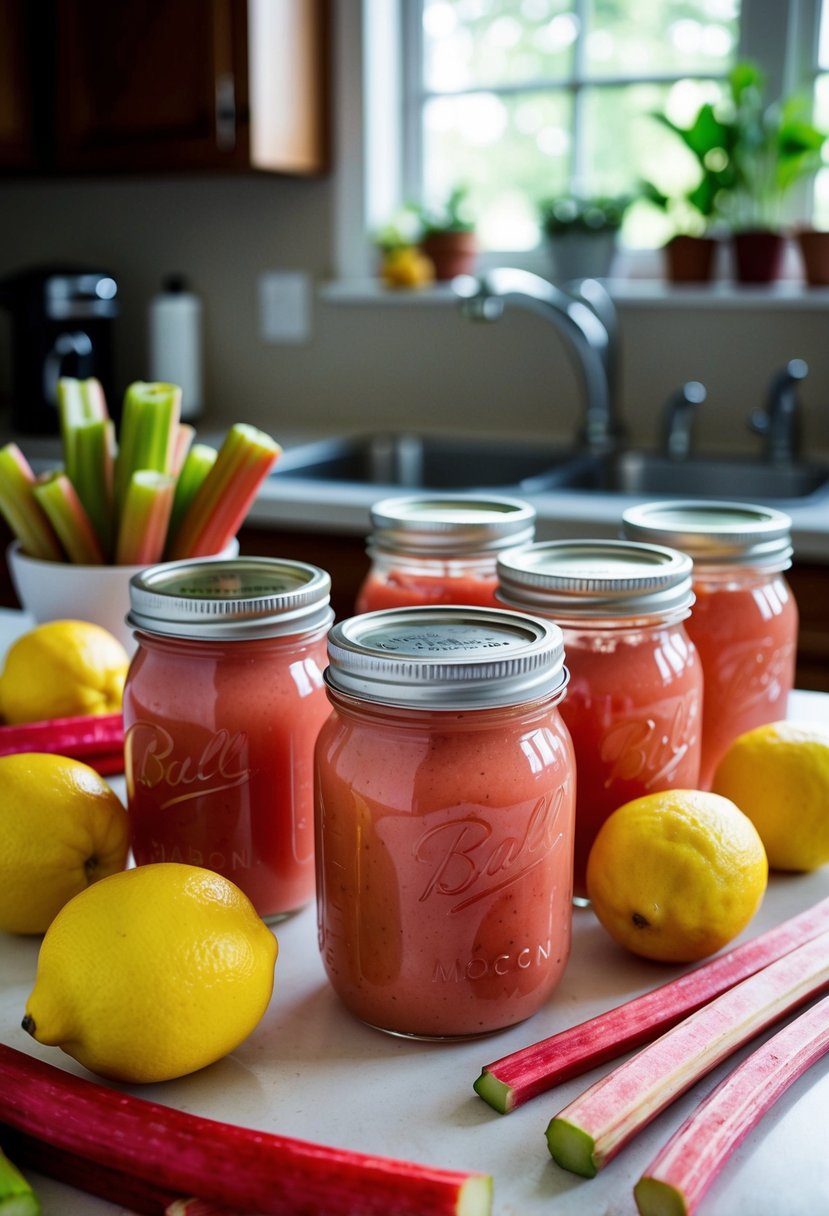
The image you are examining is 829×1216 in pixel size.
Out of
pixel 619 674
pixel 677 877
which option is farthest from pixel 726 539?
pixel 677 877

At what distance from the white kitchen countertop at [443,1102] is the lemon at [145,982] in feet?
0.10

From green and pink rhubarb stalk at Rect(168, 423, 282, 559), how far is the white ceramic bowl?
57 mm

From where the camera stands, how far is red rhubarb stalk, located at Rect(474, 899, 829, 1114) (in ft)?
1.99

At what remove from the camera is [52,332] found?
274cm

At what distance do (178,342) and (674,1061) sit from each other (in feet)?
8.39

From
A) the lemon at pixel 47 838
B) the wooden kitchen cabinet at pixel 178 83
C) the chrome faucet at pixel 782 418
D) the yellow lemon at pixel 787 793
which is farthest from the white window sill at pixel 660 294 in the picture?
the lemon at pixel 47 838

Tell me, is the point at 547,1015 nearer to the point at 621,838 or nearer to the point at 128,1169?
the point at 621,838

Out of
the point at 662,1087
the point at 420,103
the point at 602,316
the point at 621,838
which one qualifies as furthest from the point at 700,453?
the point at 662,1087

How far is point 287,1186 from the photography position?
1.69 feet

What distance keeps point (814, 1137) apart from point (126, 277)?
2941 mm

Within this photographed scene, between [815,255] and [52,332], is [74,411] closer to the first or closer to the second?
[52,332]

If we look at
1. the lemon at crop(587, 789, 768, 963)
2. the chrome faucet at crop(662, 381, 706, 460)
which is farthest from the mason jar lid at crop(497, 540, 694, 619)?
the chrome faucet at crop(662, 381, 706, 460)

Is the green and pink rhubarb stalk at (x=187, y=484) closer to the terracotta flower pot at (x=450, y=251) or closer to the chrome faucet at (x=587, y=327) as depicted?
the chrome faucet at (x=587, y=327)

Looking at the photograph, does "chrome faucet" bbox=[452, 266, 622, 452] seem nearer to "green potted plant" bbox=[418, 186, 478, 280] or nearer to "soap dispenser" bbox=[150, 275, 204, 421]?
"green potted plant" bbox=[418, 186, 478, 280]
